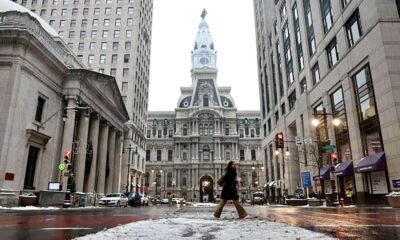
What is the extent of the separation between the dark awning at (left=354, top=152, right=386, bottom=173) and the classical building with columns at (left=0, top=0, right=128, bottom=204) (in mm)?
24658

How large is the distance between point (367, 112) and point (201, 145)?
6698 cm

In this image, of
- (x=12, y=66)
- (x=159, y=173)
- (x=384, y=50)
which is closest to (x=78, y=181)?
(x=12, y=66)

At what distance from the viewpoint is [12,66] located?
25453 mm

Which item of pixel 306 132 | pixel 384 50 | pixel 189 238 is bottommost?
pixel 189 238

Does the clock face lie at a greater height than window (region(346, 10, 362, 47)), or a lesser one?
greater

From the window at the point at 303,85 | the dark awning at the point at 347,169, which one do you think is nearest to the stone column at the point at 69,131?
the dark awning at the point at 347,169

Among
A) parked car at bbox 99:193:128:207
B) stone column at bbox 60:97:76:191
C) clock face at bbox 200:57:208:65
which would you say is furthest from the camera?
clock face at bbox 200:57:208:65

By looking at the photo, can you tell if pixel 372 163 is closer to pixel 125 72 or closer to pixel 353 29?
pixel 353 29

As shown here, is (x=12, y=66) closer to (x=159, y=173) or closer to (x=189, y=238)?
(x=189, y=238)

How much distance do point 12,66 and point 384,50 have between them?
94.9 feet

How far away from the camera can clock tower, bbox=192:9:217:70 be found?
11481 cm

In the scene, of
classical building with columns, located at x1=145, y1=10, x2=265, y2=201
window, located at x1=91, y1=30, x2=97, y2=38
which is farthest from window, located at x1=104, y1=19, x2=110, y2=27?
classical building with columns, located at x1=145, y1=10, x2=265, y2=201

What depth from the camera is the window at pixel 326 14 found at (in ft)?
110

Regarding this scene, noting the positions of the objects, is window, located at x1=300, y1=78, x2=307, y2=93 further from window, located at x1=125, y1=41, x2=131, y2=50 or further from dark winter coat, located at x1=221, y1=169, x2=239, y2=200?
window, located at x1=125, y1=41, x2=131, y2=50
